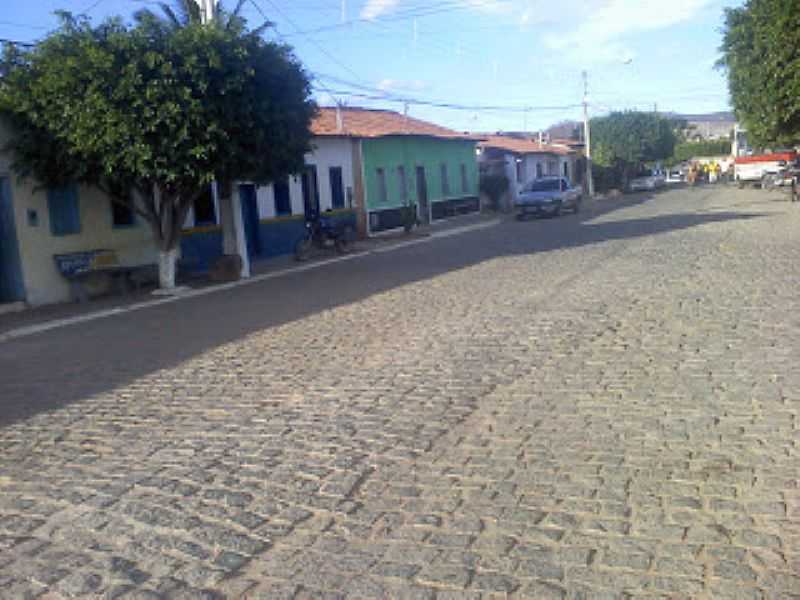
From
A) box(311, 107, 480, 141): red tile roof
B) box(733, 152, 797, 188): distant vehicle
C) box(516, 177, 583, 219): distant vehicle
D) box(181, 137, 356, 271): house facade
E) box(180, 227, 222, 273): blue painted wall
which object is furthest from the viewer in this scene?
box(733, 152, 797, 188): distant vehicle

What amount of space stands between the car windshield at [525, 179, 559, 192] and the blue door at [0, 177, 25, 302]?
23.3 metres

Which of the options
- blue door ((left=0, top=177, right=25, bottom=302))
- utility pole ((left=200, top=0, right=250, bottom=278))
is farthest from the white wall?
blue door ((left=0, top=177, right=25, bottom=302))

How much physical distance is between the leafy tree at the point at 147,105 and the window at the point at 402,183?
16495 mm

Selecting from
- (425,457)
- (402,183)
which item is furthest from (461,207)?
(425,457)

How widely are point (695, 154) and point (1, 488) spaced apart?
9735cm

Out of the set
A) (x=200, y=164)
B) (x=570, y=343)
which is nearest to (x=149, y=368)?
(x=570, y=343)

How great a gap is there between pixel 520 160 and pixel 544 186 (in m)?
13.2

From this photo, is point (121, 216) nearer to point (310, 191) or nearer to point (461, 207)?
point (310, 191)

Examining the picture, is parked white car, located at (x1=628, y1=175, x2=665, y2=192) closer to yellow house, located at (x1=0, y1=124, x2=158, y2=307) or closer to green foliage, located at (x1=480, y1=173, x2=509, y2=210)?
green foliage, located at (x1=480, y1=173, x2=509, y2=210)

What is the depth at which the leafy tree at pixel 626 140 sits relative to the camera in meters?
63.8

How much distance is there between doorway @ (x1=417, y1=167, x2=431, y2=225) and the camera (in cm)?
3512

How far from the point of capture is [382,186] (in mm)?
31578

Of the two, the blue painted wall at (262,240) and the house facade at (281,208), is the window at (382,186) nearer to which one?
the house facade at (281,208)

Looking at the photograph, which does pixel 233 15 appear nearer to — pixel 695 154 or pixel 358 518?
pixel 358 518
